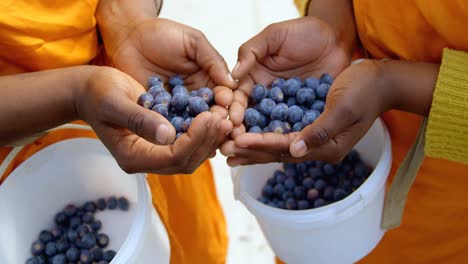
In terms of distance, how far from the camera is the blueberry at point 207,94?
2.56 ft

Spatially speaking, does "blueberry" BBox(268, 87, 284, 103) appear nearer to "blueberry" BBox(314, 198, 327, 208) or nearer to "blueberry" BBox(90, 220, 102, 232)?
"blueberry" BBox(314, 198, 327, 208)

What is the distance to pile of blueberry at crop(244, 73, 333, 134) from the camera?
0.75 metres

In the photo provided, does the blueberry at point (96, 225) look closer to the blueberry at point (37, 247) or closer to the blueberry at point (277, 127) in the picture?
the blueberry at point (37, 247)

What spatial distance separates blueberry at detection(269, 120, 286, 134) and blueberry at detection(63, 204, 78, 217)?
1.35ft

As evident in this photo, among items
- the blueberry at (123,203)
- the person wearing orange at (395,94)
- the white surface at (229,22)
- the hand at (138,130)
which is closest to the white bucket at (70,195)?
the blueberry at (123,203)

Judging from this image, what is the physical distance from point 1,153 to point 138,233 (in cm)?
26

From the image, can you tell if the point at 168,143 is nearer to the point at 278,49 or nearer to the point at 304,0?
the point at 278,49

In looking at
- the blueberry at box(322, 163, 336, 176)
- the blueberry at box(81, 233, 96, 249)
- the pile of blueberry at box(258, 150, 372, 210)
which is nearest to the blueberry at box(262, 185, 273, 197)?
the pile of blueberry at box(258, 150, 372, 210)

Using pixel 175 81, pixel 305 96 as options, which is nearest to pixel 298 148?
pixel 305 96

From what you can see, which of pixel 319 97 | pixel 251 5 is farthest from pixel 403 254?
pixel 251 5

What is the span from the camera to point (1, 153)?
82cm

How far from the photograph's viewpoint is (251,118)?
76 centimetres

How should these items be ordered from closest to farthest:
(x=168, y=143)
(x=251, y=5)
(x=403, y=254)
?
(x=168, y=143) → (x=403, y=254) → (x=251, y=5)

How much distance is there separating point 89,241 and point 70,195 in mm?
96
